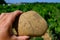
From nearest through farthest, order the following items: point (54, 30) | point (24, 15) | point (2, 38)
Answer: point (2, 38) < point (24, 15) < point (54, 30)

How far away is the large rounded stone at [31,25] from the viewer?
1772 mm

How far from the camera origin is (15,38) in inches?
67.9

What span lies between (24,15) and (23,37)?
0.15 metres

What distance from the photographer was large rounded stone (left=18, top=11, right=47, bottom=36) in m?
1.77

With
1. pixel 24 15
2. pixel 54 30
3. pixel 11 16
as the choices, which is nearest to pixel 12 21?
pixel 11 16

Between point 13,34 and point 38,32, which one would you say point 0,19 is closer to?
point 13,34

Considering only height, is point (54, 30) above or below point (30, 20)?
below

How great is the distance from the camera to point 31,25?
1.77m

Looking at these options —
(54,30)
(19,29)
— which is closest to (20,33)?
(19,29)

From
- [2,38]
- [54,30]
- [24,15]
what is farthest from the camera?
[54,30]

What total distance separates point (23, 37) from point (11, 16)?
0.15 m

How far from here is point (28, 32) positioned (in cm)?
179

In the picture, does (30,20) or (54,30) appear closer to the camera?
(30,20)

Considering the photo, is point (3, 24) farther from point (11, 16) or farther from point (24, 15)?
point (24, 15)
